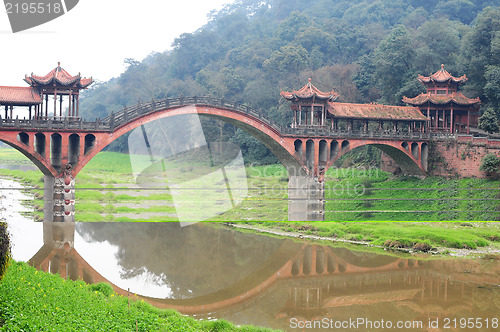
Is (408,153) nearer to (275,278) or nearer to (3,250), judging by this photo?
(275,278)

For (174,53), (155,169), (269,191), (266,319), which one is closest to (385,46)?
(269,191)

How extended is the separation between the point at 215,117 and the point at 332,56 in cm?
4696

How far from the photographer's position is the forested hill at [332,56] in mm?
52750

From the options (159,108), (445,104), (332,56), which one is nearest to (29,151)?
(159,108)

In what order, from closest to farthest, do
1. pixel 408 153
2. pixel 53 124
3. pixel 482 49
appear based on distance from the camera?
pixel 53 124, pixel 408 153, pixel 482 49

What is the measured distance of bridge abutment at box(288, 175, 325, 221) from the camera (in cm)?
3719

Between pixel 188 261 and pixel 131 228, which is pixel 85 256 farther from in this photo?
pixel 131 228

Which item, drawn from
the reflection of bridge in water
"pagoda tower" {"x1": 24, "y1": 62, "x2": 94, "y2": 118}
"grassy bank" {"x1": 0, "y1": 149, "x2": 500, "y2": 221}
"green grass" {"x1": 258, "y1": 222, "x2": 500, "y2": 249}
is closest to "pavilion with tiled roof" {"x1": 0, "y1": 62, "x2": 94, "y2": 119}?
"pagoda tower" {"x1": 24, "y1": 62, "x2": 94, "y2": 118}

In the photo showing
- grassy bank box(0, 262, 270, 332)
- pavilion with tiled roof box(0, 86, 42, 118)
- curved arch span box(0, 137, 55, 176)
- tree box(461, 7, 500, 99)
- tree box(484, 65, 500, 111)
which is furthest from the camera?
tree box(461, 7, 500, 99)

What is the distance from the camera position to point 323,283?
2216 centimetres

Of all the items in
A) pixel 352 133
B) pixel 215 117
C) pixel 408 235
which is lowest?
pixel 408 235

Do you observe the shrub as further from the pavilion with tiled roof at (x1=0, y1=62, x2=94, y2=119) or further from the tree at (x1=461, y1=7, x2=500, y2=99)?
the tree at (x1=461, y1=7, x2=500, y2=99)

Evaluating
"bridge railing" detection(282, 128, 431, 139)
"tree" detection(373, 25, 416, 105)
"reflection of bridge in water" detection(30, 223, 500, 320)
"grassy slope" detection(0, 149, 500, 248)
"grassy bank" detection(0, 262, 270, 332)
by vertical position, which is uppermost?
"tree" detection(373, 25, 416, 105)

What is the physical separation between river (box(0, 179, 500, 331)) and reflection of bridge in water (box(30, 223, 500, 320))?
4 centimetres
